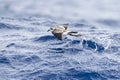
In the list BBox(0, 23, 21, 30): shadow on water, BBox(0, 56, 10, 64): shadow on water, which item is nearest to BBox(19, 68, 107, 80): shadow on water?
BBox(0, 56, 10, 64): shadow on water

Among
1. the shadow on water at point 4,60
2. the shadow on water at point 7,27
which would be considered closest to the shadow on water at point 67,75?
the shadow on water at point 4,60

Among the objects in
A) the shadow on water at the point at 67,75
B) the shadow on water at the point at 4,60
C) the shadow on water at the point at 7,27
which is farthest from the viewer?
the shadow on water at the point at 7,27

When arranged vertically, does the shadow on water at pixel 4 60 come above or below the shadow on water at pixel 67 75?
above

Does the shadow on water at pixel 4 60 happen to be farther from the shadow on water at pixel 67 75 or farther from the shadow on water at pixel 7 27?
the shadow on water at pixel 7 27

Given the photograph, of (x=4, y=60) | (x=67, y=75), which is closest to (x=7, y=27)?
(x=4, y=60)

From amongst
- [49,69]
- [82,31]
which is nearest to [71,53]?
[49,69]

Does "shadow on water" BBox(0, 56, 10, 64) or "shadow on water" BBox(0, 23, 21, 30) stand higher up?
"shadow on water" BBox(0, 23, 21, 30)

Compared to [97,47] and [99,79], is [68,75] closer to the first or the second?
[99,79]

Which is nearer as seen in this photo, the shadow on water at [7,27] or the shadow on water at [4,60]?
the shadow on water at [4,60]

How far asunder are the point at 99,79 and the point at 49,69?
2.64 m

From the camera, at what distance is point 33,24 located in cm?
Result: 3844

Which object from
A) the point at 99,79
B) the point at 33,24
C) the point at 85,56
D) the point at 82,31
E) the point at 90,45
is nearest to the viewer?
the point at 99,79

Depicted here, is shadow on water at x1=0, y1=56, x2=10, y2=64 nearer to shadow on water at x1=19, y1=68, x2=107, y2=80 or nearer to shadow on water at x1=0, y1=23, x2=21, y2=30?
shadow on water at x1=19, y1=68, x2=107, y2=80

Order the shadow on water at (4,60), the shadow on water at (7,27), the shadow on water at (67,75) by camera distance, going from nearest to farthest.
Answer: the shadow on water at (67,75), the shadow on water at (4,60), the shadow on water at (7,27)
